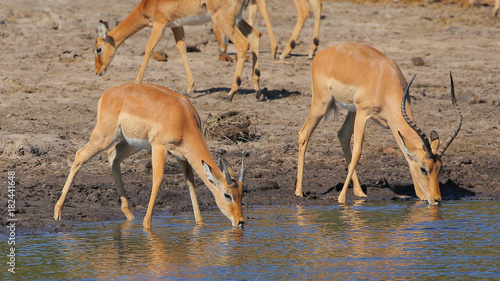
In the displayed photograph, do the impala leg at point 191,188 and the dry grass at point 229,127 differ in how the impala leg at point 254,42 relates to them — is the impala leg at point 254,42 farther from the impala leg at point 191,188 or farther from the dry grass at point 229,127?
the impala leg at point 191,188

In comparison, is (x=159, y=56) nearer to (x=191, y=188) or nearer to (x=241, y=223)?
(x=191, y=188)

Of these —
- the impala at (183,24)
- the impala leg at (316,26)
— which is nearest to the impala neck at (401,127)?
the impala at (183,24)

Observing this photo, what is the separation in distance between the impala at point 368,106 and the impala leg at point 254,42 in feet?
9.60

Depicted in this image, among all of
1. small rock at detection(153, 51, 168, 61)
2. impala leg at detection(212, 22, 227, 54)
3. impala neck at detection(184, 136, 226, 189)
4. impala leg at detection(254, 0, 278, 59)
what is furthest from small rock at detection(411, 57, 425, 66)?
impala neck at detection(184, 136, 226, 189)

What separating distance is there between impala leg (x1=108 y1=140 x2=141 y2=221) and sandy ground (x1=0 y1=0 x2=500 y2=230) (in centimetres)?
22

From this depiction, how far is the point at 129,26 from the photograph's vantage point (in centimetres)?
1273

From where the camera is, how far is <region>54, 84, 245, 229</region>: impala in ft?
23.5

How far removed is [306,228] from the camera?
7508 millimetres

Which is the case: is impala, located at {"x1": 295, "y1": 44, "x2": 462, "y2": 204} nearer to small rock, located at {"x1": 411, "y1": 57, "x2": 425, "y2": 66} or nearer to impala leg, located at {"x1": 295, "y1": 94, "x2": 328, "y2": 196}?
impala leg, located at {"x1": 295, "y1": 94, "x2": 328, "y2": 196}

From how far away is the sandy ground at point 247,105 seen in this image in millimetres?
9031

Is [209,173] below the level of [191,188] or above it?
above

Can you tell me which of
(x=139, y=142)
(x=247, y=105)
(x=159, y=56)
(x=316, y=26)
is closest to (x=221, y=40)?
(x=159, y=56)

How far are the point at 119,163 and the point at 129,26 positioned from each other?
17.1 feet

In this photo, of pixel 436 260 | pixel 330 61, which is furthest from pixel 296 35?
pixel 436 260
